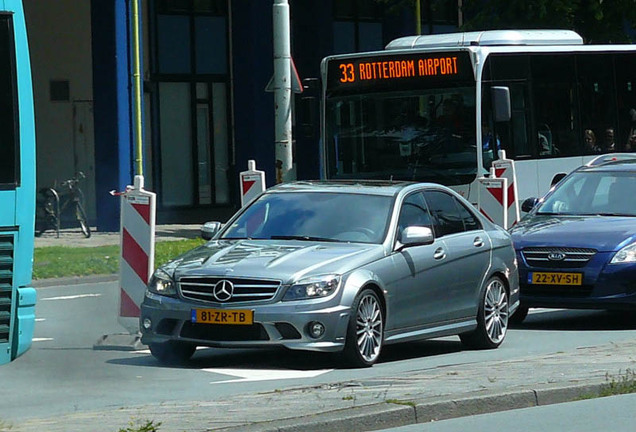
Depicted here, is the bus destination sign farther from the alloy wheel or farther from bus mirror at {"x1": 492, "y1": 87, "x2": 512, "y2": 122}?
the alloy wheel

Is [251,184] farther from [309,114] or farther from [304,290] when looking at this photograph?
[304,290]

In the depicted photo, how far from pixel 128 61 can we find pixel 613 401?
21.9 meters

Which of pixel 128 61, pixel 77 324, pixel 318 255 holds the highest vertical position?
pixel 128 61

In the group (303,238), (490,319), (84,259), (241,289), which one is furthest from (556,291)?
(84,259)

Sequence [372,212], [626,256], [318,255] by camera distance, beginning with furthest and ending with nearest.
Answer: [626,256] → [372,212] → [318,255]

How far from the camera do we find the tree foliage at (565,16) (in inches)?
1197

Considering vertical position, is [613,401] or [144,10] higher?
[144,10]

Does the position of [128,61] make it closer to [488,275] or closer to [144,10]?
[144,10]

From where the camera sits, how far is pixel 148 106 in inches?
1457

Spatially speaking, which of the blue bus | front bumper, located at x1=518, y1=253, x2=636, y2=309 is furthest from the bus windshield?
the blue bus

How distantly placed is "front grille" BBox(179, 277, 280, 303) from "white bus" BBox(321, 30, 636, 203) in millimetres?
8656

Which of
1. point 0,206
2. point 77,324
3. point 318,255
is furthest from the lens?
point 77,324

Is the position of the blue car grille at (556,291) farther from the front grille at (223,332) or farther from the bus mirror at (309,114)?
the bus mirror at (309,114)

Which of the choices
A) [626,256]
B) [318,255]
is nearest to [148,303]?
[318,255]
